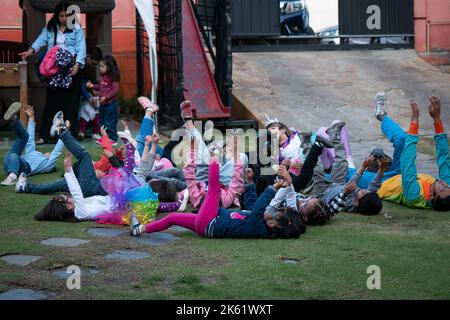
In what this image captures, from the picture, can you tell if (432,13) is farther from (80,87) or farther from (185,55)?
(80,87)

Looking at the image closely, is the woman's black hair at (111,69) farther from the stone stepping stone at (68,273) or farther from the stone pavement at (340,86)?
the stone stepping stone at (68,273)

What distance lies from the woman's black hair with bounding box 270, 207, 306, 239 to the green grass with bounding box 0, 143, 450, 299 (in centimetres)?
9

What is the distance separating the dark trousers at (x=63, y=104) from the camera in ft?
41.0

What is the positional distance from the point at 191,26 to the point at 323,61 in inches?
122

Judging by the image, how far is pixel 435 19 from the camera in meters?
16.9

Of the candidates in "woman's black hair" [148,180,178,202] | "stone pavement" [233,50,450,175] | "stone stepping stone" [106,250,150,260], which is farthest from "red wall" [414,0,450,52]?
"stone stepping stone" [106,250,150,260]

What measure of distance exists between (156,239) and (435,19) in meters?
10.6

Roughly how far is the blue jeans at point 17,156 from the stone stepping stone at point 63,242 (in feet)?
9.08

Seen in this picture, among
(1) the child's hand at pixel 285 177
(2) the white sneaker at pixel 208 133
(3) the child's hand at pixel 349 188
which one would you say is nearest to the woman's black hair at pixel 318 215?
(3) the child's hand at pixel 349 188

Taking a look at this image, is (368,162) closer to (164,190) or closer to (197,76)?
(164,190)

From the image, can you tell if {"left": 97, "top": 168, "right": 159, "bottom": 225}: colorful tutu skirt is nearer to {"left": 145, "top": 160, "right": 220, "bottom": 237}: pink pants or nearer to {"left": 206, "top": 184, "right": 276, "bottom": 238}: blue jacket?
{"left": 145, "top": 160, "right": 220, "bottom": 237}: pink pants

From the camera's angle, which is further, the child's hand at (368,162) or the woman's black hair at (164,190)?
the woman's black hair at (164,190)

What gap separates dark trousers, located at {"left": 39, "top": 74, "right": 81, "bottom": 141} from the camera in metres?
12.5
